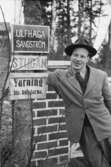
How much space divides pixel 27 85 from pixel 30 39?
1.26ft

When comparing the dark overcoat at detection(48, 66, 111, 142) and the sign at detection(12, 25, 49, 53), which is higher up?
the sign at detection(12, 25, 49, 53)

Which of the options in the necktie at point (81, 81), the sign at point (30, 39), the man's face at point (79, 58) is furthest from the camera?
the necktie at point (81, 81)

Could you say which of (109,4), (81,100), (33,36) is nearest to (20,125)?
(81,100)

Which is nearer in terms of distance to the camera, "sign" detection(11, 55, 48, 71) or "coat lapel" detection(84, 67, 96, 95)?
"sign" detection(11, 55, 48, 71)

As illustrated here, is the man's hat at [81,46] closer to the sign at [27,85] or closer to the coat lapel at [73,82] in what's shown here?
the coat lapel at [73,82]

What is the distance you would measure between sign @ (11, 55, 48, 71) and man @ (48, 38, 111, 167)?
17 centimetres

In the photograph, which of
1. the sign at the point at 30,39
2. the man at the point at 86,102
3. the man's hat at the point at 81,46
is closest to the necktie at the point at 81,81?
the man at the point at 86,102

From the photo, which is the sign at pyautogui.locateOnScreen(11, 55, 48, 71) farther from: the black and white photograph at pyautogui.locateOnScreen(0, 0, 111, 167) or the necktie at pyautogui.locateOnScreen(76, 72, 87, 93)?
the necktie at pyautogui.locateOnScreen(76, 72, 87, 93)

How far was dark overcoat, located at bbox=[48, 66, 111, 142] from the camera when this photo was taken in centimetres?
277

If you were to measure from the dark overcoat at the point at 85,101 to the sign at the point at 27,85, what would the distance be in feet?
0.47

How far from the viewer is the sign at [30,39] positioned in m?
2.53

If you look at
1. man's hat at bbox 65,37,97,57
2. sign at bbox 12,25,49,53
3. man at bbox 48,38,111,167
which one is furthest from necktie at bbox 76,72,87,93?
sign at bbox 12,25,49,53

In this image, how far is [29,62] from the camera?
259cm

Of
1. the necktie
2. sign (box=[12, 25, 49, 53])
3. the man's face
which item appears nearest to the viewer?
sign (box=[12, 25, 49, 53])
